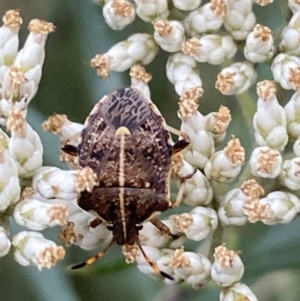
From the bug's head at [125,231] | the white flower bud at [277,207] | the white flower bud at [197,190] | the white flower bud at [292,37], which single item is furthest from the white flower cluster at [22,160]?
the white flower bud at [292,37]

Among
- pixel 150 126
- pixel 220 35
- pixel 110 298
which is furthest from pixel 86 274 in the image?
pixel 220 35

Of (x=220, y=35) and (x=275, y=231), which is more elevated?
(x=220, y=35)

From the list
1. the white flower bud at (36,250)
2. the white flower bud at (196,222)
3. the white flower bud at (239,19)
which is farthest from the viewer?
the white flower bud at (239,19)

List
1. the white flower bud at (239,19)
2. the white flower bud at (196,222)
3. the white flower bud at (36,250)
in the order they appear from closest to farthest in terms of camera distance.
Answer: the white flower bud at (36,250), the white flower bud at (196,222), the white flower bud at (239,19)

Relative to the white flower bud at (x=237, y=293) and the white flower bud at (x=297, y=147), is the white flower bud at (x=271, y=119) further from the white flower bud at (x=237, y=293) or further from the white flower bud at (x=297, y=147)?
the white flower bud at (x=237, y=293)

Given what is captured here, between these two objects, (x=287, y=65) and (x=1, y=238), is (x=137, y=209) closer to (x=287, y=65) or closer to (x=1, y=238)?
(x=1, y=238)

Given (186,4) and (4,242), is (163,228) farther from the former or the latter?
(186,4)
